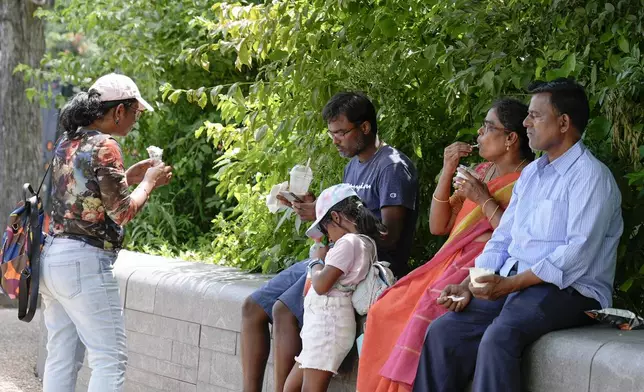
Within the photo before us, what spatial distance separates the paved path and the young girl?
117 inches

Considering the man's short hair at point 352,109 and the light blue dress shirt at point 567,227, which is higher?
the man's short hair at point 352,109

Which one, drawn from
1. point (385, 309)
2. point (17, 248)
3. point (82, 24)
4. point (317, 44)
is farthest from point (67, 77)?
point (385, 309)

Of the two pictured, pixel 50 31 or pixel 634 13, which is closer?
pixel 634 13

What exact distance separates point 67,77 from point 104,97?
485cm

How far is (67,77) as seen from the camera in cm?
952

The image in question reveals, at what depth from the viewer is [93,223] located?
Result: 473 centimetres

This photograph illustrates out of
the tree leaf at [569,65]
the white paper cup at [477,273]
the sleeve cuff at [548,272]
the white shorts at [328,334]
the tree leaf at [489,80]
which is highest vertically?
the tree leaf at [569,65]

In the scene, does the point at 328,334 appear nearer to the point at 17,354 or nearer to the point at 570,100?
the point at 570,100

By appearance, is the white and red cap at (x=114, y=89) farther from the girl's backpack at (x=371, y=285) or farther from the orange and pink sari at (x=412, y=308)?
the orange and pink sari at (x=412, y=308)

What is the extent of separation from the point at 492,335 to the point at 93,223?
1.83m

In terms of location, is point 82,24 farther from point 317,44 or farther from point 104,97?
point 104,97

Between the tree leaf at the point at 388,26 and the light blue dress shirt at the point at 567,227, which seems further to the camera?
the tree leaf at the point at 388,26

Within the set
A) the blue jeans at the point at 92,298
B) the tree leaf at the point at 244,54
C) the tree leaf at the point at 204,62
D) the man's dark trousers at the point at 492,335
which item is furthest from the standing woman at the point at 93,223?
the tree leaf at the point at 204,62

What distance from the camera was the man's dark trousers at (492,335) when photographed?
391 cm
